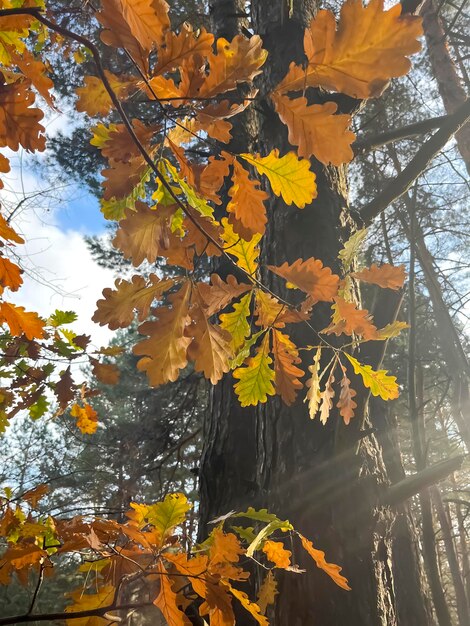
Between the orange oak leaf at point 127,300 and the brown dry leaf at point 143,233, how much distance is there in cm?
8

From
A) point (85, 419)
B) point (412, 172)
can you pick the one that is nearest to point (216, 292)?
point (412, 172)

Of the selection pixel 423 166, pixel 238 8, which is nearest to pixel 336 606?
pixel 423 166

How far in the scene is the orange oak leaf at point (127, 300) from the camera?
728 millimetres

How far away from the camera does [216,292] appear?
0.77m

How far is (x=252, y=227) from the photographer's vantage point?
726mm

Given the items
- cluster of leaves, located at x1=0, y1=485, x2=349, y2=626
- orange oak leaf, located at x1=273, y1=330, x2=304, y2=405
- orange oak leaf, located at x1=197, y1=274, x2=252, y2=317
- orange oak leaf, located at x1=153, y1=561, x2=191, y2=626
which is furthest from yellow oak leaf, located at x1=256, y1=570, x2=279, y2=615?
orange oak leaf, located at x1=197, y1=274, x2=252, y2=317

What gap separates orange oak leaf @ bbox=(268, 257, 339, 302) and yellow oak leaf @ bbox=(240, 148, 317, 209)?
0.11 metres

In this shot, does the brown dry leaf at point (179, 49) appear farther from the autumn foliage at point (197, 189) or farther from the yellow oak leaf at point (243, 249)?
the yellow oak leaf at point (243, 249)

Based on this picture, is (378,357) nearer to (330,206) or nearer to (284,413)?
(284,413)

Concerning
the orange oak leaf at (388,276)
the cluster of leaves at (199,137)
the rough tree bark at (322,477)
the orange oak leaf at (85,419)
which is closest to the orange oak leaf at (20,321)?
the cluster of leaves at (199,137)

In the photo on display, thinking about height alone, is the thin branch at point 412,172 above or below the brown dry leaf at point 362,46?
above

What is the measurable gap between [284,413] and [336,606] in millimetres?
503

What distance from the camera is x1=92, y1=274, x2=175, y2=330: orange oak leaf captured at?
73 cm

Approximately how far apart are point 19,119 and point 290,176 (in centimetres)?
39
